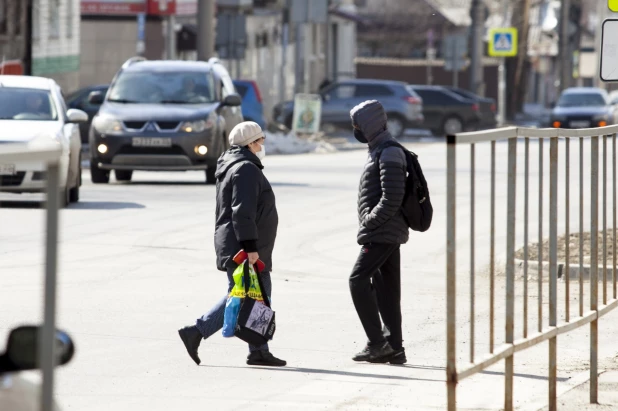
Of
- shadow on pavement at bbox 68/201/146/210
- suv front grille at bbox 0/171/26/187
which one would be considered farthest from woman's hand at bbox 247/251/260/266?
shadow on pavement at bbox 68/201/146/210

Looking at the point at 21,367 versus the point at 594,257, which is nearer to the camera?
the point at 21,367

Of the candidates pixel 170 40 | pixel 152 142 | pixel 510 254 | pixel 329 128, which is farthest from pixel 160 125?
pixel 329 128

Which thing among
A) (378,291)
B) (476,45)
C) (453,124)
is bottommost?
(378,291)

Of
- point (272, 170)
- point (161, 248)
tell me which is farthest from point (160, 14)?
point (161, 248)

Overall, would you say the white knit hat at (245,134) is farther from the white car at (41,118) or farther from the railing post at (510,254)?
the white car at (41,118)

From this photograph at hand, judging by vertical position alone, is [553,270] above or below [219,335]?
above

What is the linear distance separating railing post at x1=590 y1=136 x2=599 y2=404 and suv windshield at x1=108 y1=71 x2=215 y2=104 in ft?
47.6

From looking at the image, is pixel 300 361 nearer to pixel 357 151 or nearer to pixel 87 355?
pixel 87 355

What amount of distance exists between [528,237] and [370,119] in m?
1.89

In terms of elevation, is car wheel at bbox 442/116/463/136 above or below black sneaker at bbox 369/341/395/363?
above

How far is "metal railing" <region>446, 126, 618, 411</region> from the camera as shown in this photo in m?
5.05

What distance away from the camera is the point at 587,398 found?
6.68 m

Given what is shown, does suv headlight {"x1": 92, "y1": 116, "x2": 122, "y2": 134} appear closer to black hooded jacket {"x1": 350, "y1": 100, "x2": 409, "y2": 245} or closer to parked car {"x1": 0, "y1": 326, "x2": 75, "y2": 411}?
black hooded jacket {"x1": 350, "y1": 100, "x2": 409, "y2": 245}

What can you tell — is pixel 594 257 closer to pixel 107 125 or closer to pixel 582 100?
pixel 107 125
